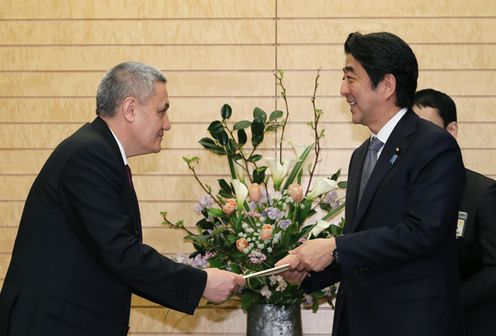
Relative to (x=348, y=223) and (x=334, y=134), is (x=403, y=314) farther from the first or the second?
(x=334, y=134)

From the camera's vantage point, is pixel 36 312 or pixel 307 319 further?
pixel 307 319

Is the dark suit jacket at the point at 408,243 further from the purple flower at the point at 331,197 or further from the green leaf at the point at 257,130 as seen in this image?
the green leaf at the point at 257,130

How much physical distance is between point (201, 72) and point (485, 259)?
1986mm

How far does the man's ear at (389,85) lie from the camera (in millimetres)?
3053

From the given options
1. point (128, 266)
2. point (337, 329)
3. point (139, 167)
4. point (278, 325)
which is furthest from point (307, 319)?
point (128, 266)

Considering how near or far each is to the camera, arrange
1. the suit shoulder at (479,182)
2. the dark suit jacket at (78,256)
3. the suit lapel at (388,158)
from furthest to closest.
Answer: the suit shoulder at (479,182)
the suit lapel at (388,158)
the dark suit jacket at (78,256)

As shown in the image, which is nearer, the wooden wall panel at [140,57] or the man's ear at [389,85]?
→ the man's ear at [389,85]

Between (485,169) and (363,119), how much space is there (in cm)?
167

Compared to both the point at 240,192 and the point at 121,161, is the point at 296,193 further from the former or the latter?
the point at 121,161

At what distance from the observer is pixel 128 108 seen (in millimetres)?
3066

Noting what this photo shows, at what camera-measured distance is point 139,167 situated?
4.63 metres

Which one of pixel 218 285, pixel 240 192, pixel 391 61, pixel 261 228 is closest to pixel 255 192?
pixel 240 192

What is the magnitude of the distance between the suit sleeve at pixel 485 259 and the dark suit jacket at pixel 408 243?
472 millimetres

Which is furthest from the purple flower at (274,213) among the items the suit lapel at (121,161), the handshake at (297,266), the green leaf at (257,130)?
the suit lapel at (121,161)
